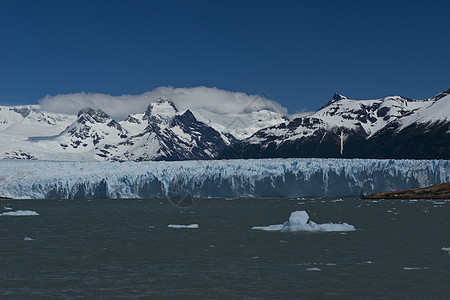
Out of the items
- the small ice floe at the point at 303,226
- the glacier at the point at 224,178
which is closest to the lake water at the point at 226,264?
the small ice floe at the point at 303,226

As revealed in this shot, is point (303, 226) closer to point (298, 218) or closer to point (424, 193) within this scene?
point (298, 218)

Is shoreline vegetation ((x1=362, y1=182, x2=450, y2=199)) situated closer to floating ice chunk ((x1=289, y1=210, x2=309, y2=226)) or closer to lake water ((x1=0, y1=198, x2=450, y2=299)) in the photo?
lake water ((x1=0, y1=198, x2=450, y2=299))

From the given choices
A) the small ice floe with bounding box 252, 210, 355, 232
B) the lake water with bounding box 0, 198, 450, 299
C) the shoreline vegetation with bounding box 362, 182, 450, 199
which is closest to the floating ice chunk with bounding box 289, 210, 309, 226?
the small ice floe with bounding box 252, 210, 355, 232

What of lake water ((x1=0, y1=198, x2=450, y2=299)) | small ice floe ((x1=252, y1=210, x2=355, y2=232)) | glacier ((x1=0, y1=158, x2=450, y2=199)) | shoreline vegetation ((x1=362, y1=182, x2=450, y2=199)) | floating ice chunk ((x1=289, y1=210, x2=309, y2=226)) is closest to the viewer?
lake water ((x1=0, y1=198, x2=450, y2=299))

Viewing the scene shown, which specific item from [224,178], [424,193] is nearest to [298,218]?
[224,178]

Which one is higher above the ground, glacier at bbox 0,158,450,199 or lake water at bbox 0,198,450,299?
glacier at bbox 0,158,450,199

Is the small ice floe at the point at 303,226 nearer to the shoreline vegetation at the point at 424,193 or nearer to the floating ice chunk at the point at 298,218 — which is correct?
the floating ice chunk at the point at 298,218
